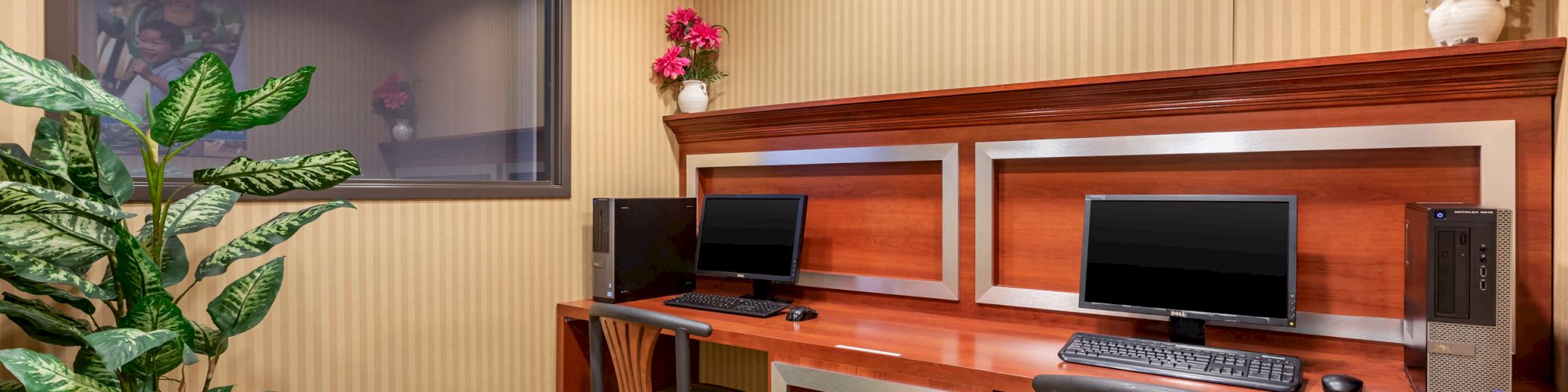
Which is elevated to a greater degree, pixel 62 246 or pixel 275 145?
pixel 275 145

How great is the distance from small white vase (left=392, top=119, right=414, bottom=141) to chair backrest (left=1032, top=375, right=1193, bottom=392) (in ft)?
6.19

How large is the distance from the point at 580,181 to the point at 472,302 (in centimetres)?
53

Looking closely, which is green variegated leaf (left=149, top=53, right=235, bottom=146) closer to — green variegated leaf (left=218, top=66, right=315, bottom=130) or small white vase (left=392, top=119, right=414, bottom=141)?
green variegated leaf (left=218, top=66, right=315, bottom=130)

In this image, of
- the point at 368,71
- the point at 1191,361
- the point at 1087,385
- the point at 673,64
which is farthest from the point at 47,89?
the point at 1191,361

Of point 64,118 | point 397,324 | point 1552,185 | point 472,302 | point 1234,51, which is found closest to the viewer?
point 64,118

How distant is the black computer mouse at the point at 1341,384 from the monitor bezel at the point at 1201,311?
0.61 feet

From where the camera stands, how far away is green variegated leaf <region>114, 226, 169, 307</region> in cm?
138

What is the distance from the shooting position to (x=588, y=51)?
275 centimetres

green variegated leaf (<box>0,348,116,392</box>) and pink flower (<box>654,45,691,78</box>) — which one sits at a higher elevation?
pink flower (<box>654,45,691,78</box>)

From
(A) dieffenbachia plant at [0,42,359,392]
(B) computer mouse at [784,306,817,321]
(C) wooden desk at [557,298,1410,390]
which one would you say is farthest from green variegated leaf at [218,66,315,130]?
(B) computer mouse at [784,306,817,321]

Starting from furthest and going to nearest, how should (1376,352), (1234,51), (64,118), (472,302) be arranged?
(472,302) → (1234,51) → (1376,352) → (64,118)

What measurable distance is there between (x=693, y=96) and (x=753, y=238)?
626 mm

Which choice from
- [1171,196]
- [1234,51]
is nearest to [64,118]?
[1171,196]

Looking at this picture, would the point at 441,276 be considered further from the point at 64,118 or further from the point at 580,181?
the point at 64,118
